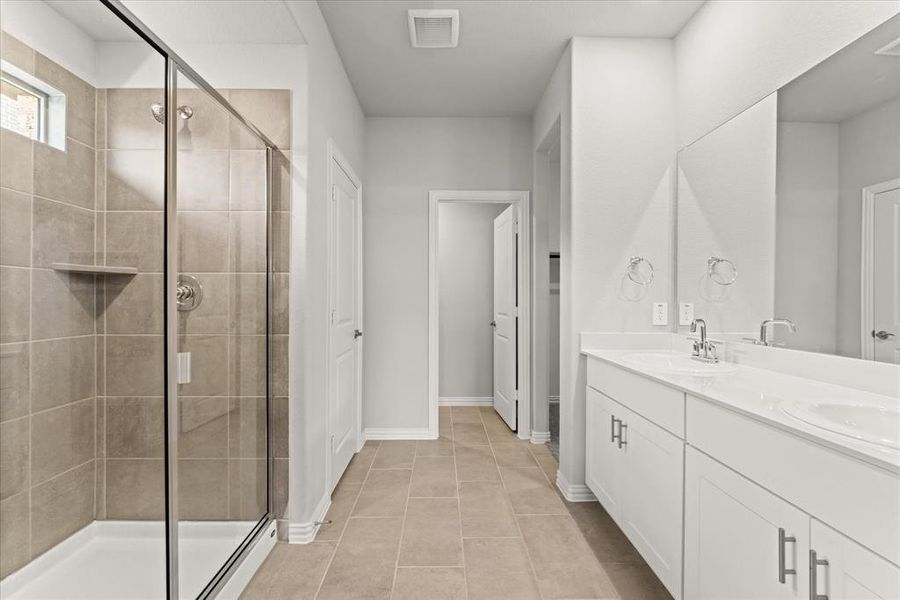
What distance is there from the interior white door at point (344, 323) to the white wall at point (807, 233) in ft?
7.32

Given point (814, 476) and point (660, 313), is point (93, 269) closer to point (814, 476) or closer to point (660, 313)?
point (814, 476)

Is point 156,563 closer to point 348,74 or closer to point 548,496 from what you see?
point 548,496

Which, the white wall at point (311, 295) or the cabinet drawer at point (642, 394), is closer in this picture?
the cabinet drawer at point (642, 394)

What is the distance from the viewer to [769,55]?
2102mm

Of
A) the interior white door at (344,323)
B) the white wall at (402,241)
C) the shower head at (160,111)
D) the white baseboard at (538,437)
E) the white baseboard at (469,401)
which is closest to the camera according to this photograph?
the shower head at (160,111)

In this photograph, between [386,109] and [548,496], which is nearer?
[548,496]

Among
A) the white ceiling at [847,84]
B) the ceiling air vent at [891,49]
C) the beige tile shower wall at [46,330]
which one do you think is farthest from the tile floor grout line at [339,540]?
the ceiling air vent at [891,49]

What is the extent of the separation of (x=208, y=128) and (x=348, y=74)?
1.76 meters

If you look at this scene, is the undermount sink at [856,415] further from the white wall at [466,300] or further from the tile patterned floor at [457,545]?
the white wall at [466,300]

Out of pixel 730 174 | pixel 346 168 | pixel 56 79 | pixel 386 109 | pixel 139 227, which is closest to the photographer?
pixel 56 79

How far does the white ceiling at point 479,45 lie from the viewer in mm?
2580

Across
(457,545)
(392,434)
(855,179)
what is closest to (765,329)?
(855,179)

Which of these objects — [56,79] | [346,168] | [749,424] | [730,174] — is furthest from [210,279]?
[730,174]

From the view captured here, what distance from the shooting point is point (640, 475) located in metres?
2.01
